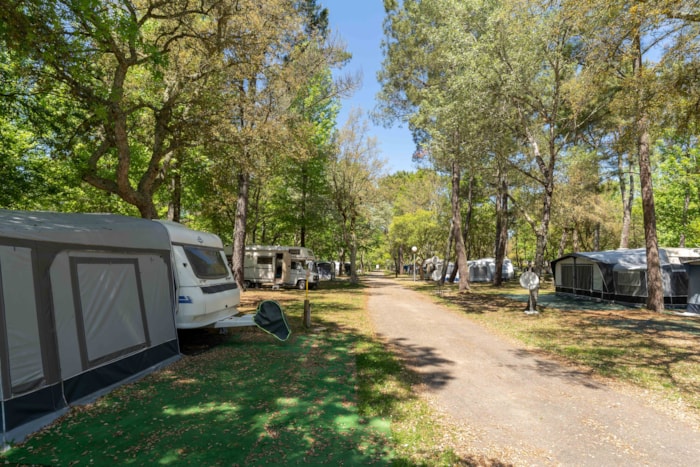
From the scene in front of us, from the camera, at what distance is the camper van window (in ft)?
24.6

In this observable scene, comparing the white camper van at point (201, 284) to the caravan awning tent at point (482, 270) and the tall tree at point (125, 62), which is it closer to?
the tall tree at point (125, 62)

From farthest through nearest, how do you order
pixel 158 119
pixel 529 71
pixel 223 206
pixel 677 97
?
pixel 223 206
pixel 529 71
pixel 158 119
pixel 677 97

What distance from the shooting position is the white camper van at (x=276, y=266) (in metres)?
22.4

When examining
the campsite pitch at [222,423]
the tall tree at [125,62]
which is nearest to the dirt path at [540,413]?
the campsite pitch at [222,423]

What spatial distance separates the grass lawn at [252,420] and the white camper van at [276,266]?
15.4m

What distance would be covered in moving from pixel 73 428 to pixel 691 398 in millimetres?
7938

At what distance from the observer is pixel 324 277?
116ft

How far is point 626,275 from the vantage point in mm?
17000

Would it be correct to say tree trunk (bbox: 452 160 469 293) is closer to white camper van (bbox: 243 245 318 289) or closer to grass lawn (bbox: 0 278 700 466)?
white camper van (bbox: 243 245 318 289)

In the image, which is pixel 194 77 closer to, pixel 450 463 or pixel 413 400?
pixel 413 400

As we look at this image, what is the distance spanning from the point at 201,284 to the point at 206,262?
0.80 metres

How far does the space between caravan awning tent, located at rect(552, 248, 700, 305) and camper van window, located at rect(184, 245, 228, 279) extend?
16.8 m

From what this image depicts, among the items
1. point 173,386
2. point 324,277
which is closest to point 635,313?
point 173,386

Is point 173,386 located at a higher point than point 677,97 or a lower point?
lower
